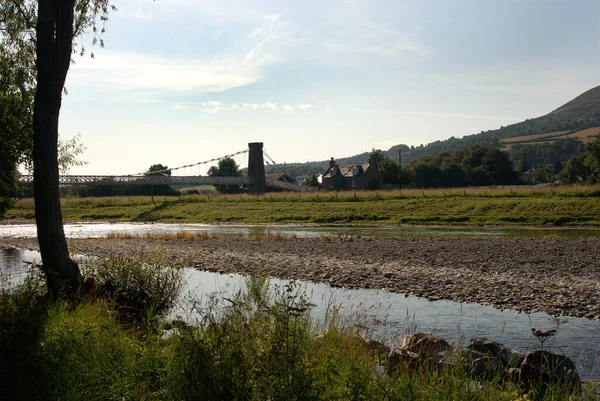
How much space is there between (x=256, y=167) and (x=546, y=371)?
115 m

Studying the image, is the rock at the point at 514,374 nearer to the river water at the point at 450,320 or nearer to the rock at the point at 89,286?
the river water at the point at 450,320

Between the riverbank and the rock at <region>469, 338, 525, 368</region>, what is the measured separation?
498cm

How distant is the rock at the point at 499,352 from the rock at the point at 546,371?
0.38 metres

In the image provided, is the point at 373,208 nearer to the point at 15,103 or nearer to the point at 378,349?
the point at 15,103

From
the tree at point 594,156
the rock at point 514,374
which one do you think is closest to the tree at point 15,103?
the rock at point 514,374

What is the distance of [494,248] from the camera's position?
87.3ft

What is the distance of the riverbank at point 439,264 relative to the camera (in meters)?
15.0

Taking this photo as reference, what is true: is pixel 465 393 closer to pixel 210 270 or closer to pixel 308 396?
pixel 308 396

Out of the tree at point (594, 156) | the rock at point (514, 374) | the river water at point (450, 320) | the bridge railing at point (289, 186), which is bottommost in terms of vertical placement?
the river water at point (450, 320)

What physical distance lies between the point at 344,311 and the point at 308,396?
683 cm

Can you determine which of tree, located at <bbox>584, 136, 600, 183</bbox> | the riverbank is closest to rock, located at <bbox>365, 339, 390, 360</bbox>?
the riverbank

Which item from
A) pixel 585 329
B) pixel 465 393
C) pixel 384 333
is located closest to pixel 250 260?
pixel 384 333

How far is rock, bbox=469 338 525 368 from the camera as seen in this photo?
850cm

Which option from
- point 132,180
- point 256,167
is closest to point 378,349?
point 132,180
